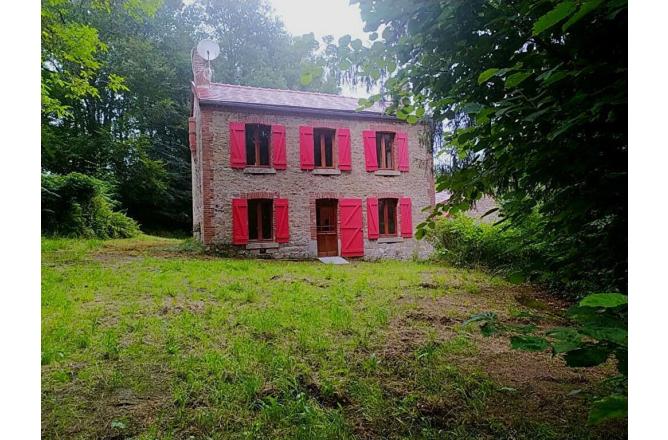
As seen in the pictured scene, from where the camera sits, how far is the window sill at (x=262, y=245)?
802cm

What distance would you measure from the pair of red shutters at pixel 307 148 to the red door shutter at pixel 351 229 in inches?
34.5

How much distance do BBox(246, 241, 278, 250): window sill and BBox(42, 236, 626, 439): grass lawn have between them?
3873 mm

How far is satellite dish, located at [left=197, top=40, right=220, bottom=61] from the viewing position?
26.8 ft

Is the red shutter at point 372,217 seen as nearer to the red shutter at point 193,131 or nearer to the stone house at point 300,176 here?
the stone house at point 300,176

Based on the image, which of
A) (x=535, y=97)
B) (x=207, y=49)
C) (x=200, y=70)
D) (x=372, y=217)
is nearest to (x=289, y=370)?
(x=535, y=97)

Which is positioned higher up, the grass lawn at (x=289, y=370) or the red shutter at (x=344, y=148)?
the red shutter at (x=344, y=148)

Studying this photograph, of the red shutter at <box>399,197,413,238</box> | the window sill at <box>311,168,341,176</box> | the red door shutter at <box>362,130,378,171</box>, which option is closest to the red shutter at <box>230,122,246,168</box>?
the window sill at <box>311,168,341,176</box>

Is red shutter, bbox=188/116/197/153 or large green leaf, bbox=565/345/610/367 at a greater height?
red shutter, bbox=188/116/197/153

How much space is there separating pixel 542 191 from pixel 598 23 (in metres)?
0.72

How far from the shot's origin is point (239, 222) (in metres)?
7.95

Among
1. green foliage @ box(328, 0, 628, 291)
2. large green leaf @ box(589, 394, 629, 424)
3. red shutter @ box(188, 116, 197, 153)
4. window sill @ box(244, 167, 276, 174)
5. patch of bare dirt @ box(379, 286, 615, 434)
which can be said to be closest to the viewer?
large green leaf @ box(589, 394, 629, 424)

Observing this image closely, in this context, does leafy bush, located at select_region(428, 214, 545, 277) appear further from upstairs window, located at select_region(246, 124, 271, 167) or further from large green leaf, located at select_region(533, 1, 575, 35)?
large green leaf, located at select_region(533, 1, 575, 35)

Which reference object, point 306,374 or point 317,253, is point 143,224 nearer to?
point 317,253

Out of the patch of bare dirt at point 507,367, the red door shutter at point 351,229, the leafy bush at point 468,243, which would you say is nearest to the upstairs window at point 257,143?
the red door shutter at point 351,229
